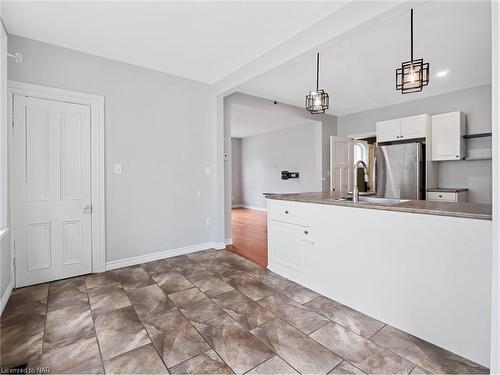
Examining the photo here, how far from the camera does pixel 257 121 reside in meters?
6.88

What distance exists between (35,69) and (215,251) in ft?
10.0

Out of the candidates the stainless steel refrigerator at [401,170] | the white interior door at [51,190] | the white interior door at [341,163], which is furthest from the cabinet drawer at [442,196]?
the white interior door at [51,190]

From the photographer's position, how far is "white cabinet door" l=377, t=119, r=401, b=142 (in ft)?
15.2

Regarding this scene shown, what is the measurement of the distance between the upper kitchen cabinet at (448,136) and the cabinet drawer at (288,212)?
121 inches

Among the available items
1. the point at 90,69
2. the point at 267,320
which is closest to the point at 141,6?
the point at 90,69

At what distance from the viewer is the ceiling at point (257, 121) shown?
5738 mm

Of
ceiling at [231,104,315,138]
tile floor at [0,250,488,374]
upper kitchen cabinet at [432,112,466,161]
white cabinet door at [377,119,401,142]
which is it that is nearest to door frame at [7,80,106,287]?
tile floor at [0,250,488,374]

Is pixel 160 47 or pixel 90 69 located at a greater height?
pixel 160 47

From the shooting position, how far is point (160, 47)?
2.91 m

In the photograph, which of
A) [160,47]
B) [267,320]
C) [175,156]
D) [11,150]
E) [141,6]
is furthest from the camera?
[175,156]

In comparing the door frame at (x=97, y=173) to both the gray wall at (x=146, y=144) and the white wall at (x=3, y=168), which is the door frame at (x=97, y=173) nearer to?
the gray wall at (x=146, y=144)

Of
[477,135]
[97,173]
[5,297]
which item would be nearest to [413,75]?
[477,135]

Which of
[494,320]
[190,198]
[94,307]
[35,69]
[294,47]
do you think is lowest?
[94,307]

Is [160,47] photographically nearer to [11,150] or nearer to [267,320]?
[11,150]
